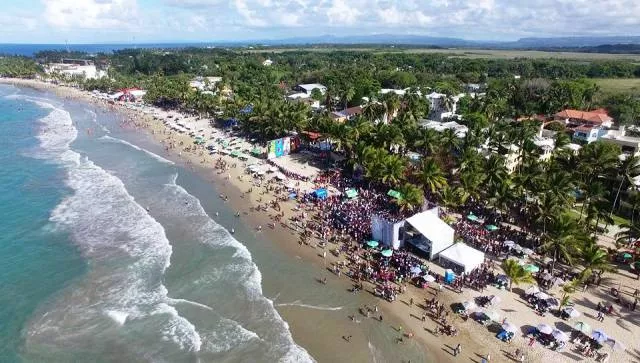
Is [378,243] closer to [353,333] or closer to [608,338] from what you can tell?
[353,333]

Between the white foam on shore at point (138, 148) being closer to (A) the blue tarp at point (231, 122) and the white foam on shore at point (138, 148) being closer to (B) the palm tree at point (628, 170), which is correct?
(A) the blue tarp at point (231, 122)

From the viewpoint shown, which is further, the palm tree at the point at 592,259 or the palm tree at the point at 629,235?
the palm tree at the point at 629,235

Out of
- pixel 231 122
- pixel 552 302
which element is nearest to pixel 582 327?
pixel 552 302

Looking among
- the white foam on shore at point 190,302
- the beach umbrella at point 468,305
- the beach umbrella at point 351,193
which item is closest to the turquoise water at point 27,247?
the white foam on shore at point 190,302

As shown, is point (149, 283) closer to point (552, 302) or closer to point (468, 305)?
point (468, 305)

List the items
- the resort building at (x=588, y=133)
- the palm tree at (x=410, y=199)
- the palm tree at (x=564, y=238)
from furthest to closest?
the resort building at (x=588, y=133), the palm tree at (x=410, y=199), the palm tree at (x=564, y=238)

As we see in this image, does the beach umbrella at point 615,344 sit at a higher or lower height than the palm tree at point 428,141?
lower

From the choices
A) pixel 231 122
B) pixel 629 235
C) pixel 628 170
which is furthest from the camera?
pixel 231 122
